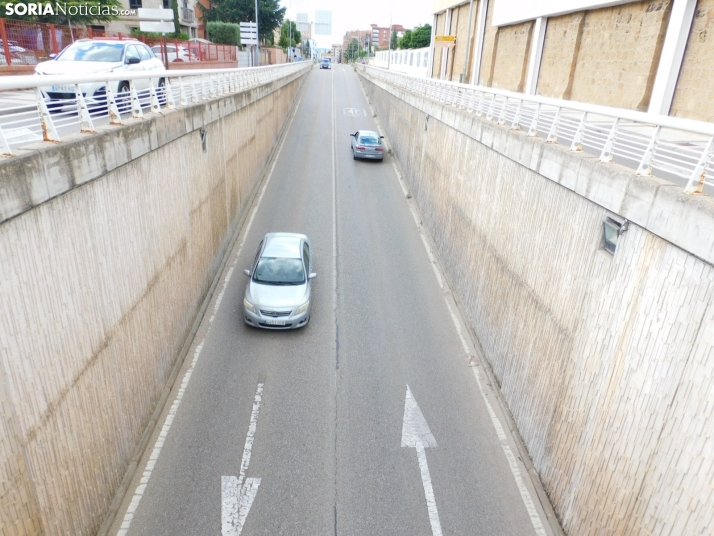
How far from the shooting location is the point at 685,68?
1435 centimetres

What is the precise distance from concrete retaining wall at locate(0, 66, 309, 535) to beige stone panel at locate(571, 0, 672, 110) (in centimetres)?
1426

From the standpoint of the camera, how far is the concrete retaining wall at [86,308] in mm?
5352

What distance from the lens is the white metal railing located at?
5887 mm

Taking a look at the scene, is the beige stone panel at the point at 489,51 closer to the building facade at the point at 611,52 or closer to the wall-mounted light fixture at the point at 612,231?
the building facade at the point at 611,52

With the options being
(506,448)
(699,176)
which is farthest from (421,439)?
(699,176)

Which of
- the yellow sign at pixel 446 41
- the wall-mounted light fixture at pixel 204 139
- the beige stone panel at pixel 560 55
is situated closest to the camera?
the wall-mounted light fixture at pixel 204 139

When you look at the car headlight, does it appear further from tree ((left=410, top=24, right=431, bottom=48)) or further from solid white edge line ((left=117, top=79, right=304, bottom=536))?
tree ((left=410, top=24, right=431, bottom=48))

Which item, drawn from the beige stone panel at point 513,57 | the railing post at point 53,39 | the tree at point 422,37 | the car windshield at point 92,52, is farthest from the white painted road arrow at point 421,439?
the tree at point 422,37

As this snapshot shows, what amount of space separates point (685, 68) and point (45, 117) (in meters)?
16.2

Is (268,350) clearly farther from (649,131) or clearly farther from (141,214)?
(649,131)

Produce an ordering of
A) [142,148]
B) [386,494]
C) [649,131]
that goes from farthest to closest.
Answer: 1. [649,131]
2. [142,148]
3. [386,494]

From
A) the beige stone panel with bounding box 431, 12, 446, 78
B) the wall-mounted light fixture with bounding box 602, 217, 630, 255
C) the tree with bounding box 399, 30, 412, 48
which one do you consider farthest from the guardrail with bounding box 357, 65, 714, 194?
the tree with bounding box 399, 30, 412, 48

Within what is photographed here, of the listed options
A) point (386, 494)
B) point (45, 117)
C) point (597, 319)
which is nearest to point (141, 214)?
point (45, 117)

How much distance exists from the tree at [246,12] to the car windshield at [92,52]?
59901 millimetres
